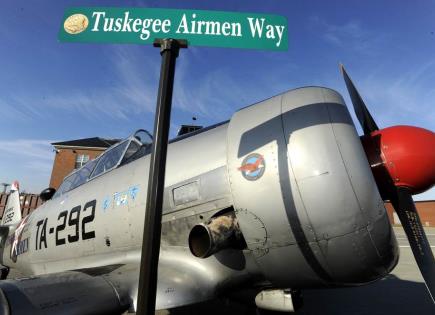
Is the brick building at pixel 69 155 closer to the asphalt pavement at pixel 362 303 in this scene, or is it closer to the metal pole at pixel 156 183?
the asphalt pavement at pixel 362 303

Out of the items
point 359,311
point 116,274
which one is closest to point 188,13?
point 116,274

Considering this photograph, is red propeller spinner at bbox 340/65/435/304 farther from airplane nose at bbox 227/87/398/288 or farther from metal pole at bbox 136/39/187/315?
metal pole at bbox 136/39/187/315

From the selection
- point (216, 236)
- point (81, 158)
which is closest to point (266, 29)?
point (216, 236)

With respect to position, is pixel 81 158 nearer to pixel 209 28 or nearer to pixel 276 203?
pixel 276 203

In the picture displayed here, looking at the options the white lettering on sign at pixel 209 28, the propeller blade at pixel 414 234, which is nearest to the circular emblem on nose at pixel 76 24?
the white lettering on sign at pixel 209 28

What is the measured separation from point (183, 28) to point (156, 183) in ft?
3.27

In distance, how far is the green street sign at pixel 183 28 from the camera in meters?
1.91

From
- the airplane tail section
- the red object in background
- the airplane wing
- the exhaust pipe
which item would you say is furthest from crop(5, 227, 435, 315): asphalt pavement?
the airplane tail section

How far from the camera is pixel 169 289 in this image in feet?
9.15

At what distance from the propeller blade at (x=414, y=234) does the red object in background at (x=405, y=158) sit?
95mm

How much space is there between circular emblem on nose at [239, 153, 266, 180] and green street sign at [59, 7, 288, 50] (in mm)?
916

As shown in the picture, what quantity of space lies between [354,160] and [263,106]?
939mm

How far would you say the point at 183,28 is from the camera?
1.94 m

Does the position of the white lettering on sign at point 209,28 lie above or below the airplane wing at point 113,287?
above
